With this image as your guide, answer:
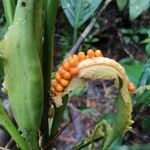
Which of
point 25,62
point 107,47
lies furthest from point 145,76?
point 107,47

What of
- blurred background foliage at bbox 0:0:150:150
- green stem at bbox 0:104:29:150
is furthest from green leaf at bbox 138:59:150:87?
blurred background foliage at bbox 0:0:150:150

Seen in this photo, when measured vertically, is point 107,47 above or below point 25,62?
below

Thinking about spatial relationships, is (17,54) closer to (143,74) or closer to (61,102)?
(61,102)

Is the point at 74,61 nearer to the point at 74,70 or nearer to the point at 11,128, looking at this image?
the point at 74,70

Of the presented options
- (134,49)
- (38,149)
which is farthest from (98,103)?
(38,149)

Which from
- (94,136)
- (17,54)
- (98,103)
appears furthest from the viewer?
(98,103)

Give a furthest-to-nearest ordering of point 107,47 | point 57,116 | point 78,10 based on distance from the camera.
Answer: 1. point 107,47
2. point 78,10
3. point 57,116
